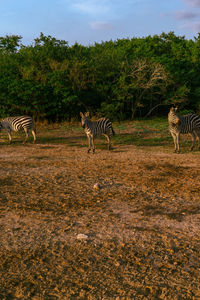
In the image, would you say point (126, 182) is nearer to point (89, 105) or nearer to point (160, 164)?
point (160, 164)

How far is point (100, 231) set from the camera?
16.9 feet

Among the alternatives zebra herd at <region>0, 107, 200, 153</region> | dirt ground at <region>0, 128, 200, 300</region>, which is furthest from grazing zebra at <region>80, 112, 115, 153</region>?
dirt ground at <region>0, 128, 200, 300</region>

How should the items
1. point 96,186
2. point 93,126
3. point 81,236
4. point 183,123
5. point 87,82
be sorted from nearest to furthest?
point 81,236 < point 96,186 < point 93,126 < point 183,123 < point 87,82

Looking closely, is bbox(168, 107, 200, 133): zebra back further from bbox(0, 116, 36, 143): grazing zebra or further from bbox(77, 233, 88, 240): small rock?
bbox(77, 233, 88, 240): small rock

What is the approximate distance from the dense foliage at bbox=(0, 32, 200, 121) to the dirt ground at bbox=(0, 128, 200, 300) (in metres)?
11.9

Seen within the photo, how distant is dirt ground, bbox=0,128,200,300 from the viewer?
3.68 metres

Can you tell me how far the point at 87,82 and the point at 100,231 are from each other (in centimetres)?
1929

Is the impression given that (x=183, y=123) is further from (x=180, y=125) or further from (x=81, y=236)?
(x=81, y=236)

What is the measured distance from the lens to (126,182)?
8156 mm

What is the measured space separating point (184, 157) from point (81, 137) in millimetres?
6984

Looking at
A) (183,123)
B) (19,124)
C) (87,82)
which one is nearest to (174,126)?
(183,123)

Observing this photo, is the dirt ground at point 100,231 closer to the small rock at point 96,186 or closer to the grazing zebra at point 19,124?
the small rock at point 96,186

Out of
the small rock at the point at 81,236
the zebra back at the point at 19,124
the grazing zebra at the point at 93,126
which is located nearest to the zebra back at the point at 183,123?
the grazing zebra at the point at 93,126

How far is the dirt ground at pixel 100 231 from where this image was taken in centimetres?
368
